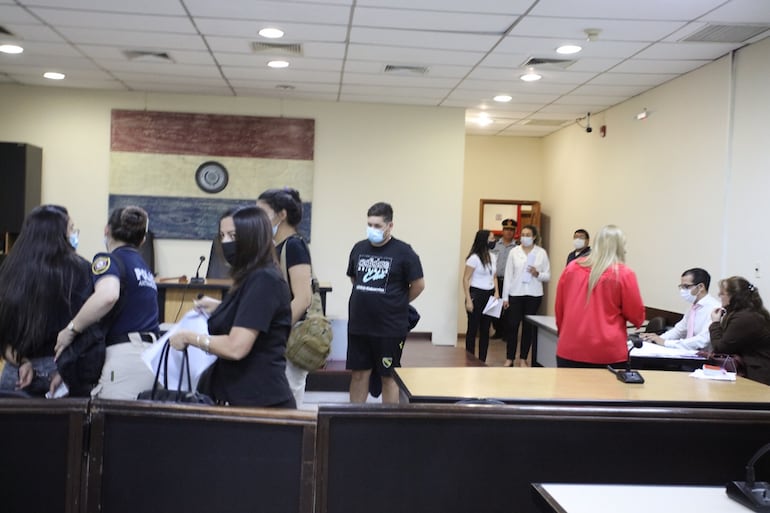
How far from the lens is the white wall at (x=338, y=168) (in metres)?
8.33

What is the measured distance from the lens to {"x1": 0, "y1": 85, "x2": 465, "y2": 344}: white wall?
8.33 m

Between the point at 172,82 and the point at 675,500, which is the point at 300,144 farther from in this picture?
the point at 675,500

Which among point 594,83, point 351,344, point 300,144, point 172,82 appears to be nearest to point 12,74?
point 172,82

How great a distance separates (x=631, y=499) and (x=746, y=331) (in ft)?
10.4

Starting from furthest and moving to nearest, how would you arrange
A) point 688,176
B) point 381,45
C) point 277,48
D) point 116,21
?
point 688,176
point 277,48
point 381,45
point 116,21

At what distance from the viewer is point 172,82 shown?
7.77 m

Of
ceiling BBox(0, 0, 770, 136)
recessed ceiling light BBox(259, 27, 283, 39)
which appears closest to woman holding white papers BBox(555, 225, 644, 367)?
ceiling BBox(0, 0, 770, 136)

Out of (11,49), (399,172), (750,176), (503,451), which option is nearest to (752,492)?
(503,451)

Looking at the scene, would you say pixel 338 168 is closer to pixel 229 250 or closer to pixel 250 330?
pixel 229 250

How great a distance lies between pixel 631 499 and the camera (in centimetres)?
171

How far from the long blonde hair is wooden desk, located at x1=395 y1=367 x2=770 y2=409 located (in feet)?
1.75

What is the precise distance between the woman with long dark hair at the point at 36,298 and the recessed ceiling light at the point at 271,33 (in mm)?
3065

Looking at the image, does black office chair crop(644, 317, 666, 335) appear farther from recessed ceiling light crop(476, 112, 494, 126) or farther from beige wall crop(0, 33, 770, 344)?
recessed ceiling light crop(476, 112, 494, 126)

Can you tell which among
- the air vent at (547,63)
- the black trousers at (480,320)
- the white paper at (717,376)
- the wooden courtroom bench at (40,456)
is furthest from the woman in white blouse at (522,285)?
the wooden courtroom bench at (40,456)
